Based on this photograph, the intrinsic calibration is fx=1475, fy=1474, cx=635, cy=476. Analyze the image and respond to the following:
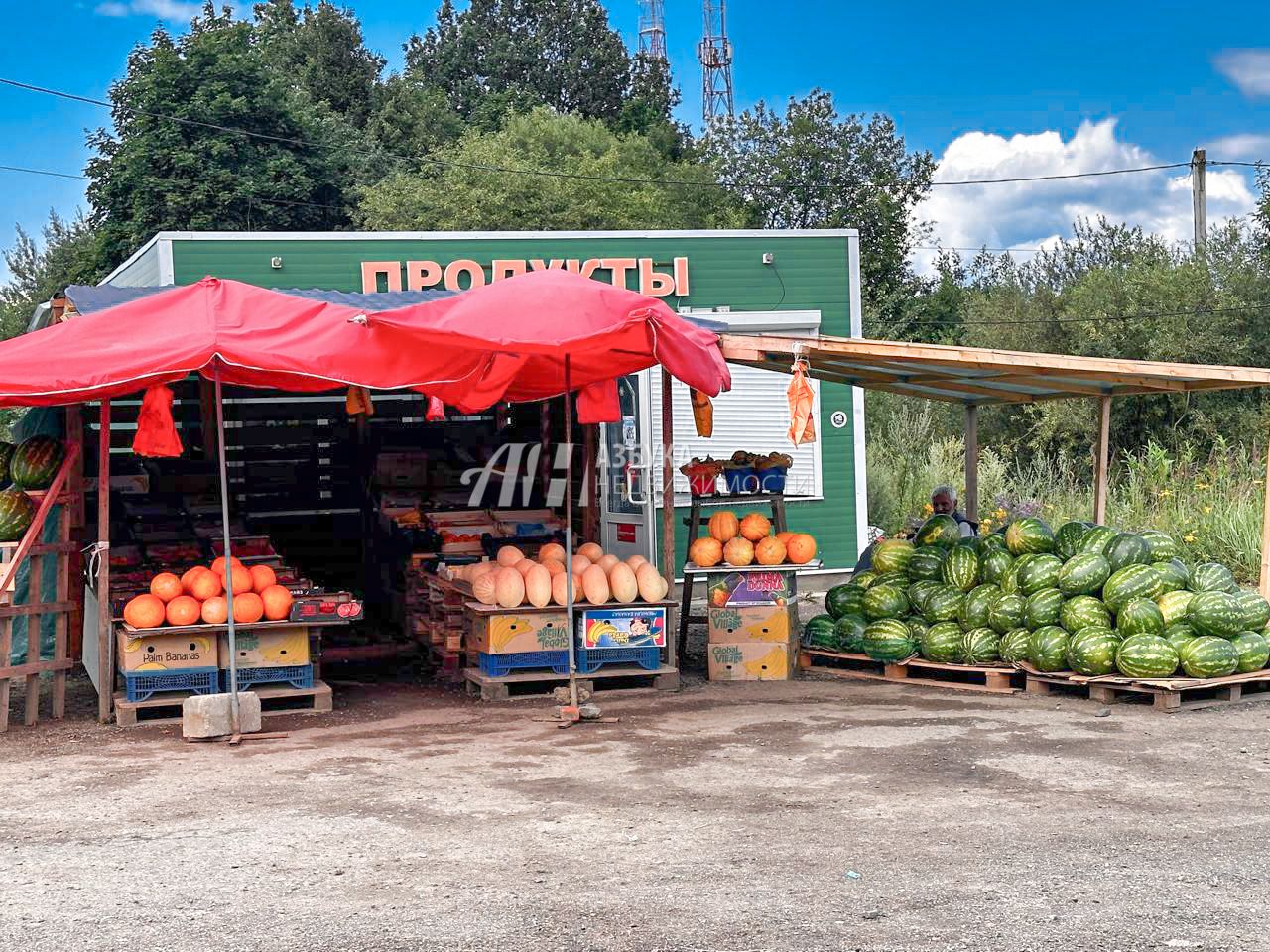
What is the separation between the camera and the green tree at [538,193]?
3866cm

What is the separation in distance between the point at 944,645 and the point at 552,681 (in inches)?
106

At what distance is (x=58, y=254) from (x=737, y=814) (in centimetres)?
4222

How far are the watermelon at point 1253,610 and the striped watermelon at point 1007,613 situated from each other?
4.45ft

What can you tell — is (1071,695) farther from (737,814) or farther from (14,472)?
(14,472)

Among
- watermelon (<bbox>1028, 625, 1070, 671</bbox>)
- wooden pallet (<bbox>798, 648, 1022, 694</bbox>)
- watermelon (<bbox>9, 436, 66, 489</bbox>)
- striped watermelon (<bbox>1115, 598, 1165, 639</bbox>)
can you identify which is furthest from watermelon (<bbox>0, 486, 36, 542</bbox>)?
striped watermelon (<bbox>1115, 598, 1165, 639</bbox>)

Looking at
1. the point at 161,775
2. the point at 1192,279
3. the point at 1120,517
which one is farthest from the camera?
the point at 1192,279

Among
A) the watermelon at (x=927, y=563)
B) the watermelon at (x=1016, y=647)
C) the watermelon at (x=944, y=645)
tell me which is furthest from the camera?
the watermelon at (x=927, y=563)

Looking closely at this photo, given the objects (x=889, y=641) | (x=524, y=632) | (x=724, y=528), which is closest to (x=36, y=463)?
(x=524, y=632)

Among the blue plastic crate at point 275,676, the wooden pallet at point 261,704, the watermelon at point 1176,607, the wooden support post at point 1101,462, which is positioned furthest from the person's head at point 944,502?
the blue plastic crate at point 275,676

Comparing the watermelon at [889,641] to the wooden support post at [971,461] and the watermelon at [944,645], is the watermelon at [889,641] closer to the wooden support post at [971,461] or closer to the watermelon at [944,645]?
the watermelon at [944,645]

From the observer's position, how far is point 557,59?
189 feet

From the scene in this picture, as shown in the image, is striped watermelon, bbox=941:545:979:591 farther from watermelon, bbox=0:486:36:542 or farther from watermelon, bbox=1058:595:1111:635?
watermelon, bbox=0:486:36:542

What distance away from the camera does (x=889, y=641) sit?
10359 millimetres

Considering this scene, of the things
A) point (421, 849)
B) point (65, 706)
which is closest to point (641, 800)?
point (421, 849)
